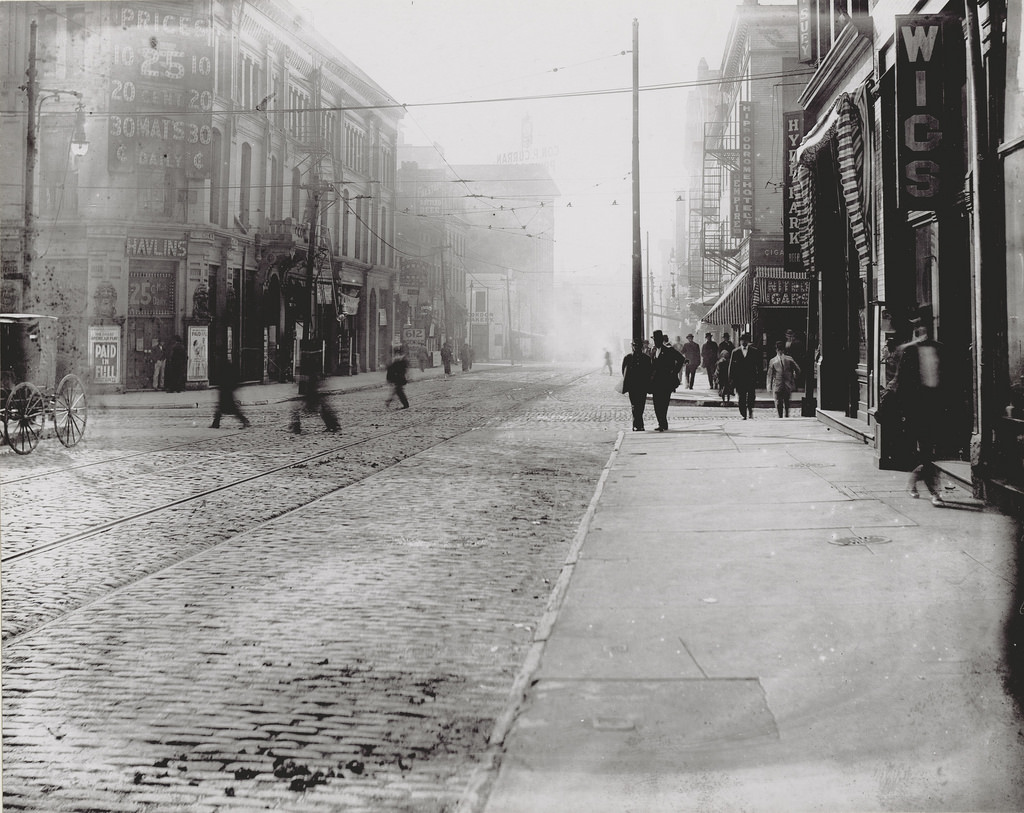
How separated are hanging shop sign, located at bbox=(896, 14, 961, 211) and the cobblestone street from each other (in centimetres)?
472

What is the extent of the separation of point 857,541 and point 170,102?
77.2ft

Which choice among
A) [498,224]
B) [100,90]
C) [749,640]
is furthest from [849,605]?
Answer: [498,224]

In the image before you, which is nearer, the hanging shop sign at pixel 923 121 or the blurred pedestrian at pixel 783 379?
the hanging shop sign at pixel 923 121

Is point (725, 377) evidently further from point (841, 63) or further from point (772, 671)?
point (772, 671)

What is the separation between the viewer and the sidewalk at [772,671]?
118 inches

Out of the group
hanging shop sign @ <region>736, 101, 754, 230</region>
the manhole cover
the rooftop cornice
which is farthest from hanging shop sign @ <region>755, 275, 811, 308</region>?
the manhole cover

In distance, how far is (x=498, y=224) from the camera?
114750mm

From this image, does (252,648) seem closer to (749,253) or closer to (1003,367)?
(1003,367)

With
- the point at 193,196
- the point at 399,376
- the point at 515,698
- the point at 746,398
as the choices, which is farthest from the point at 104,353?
the point at 515,698

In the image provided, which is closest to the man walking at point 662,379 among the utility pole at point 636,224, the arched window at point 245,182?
the utility pole at point 636,224

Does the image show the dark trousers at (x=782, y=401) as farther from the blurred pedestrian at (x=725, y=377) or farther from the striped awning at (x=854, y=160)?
the blurred pedestrian at (x=725, y=377)

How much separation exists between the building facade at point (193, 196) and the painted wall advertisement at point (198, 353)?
0.04 m

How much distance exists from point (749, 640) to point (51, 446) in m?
12.2

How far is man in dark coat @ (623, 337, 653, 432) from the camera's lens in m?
16.3
